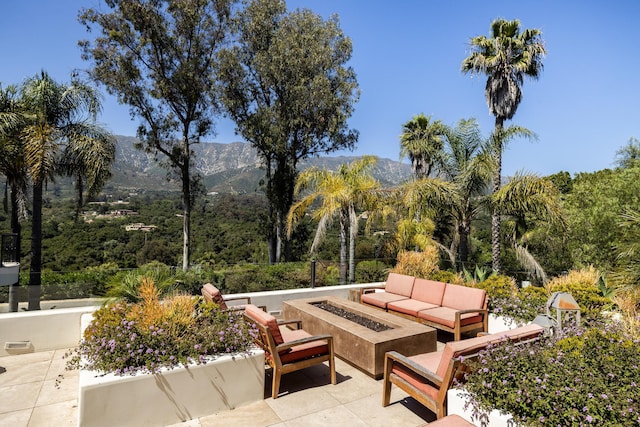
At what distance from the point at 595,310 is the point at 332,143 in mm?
12981

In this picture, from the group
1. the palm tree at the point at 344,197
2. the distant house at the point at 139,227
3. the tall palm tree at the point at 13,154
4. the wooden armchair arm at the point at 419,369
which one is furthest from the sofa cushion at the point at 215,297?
the distant house at the point at 139,227

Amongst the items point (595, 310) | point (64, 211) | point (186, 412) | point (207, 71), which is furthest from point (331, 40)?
point (64, 211)

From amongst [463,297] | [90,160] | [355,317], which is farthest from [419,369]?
[90,160]

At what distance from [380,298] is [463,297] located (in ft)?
4.79

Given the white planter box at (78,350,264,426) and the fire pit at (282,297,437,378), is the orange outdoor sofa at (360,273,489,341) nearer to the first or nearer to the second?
the fire pit at (282,297,437,378)

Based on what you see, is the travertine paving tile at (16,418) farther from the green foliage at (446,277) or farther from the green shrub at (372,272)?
the green shrub at (372,272)

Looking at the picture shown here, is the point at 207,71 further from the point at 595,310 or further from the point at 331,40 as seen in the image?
the point at 595,310

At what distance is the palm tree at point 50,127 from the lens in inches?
327

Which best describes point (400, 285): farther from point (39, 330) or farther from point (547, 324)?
point (39, 330)

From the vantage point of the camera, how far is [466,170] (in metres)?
9.48

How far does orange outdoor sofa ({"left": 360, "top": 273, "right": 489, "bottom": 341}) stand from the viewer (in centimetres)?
513

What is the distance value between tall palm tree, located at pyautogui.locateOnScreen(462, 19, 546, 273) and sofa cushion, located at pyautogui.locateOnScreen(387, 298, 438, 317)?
8182 mm

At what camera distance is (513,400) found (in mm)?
2395

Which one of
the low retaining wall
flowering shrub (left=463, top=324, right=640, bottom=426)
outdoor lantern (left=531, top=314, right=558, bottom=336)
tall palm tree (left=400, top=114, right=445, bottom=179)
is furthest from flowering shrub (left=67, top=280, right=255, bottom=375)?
tall palm tree (left=400, top=114, right=445, bottom=179)
